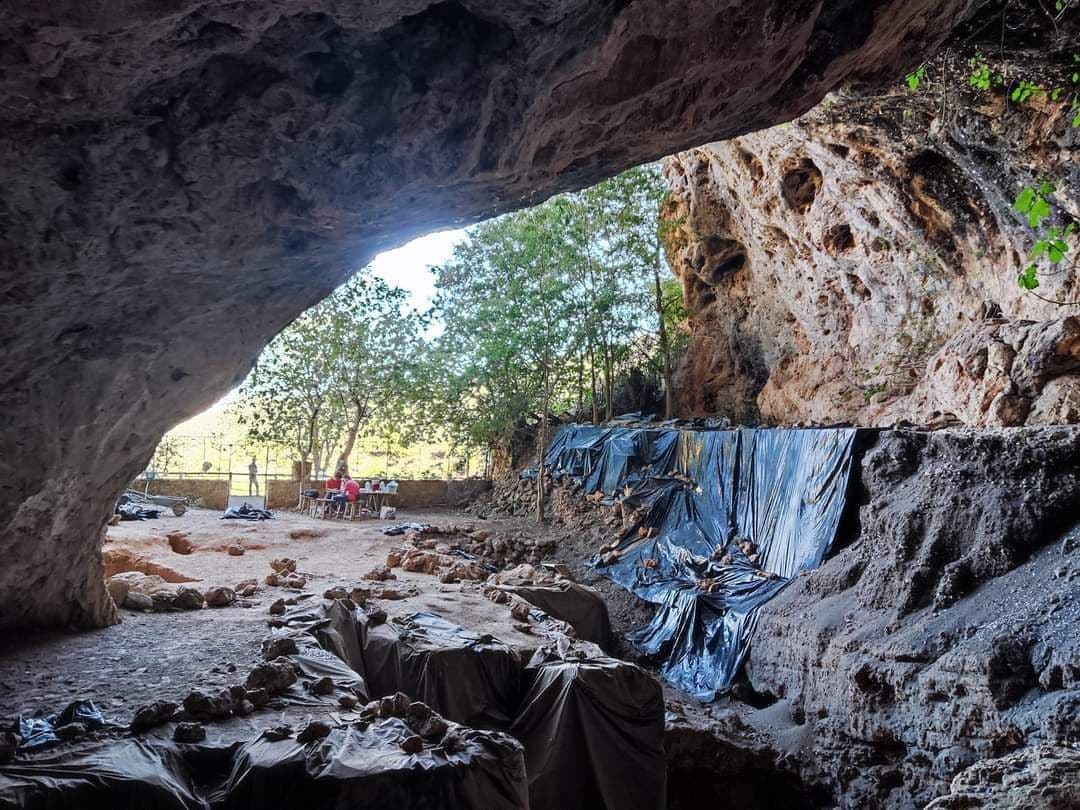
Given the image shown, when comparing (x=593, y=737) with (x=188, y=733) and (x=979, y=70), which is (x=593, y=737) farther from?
(x=979, y=70)

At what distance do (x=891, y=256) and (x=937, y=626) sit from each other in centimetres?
815

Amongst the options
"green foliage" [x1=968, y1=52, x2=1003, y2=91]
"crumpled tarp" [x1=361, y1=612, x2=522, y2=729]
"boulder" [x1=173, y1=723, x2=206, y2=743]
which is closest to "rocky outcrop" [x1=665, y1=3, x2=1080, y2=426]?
"green foliage" [x1=968, y1=52, x2=1003, y2=91]

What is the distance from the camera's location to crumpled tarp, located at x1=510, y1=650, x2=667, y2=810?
16.3 ft

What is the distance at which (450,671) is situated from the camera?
207 inches

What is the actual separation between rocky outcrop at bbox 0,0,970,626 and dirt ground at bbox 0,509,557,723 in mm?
849

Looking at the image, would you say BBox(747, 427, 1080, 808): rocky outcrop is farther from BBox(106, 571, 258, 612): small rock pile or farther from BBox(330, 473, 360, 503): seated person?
BBox(330, 473, 360, 503): seated person

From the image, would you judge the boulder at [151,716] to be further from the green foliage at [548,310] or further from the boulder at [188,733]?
the green foliage at [548,310]

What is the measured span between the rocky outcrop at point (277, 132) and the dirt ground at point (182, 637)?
85 cm

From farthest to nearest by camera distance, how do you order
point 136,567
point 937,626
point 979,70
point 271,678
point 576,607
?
point 576,607 < point 136,567 < point 979,70 < point 937,626 < point 271,678

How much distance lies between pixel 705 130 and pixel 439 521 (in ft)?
39.7

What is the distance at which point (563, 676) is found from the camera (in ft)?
16.9

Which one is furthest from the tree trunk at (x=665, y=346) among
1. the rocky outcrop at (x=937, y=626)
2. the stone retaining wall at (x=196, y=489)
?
the stone retaining wall at (x=196, y=489)

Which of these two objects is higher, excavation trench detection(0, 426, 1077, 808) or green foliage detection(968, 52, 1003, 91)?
green foliage detection(968, 52, 1003, 91)

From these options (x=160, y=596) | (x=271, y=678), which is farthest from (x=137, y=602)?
(x=271, y=678)
